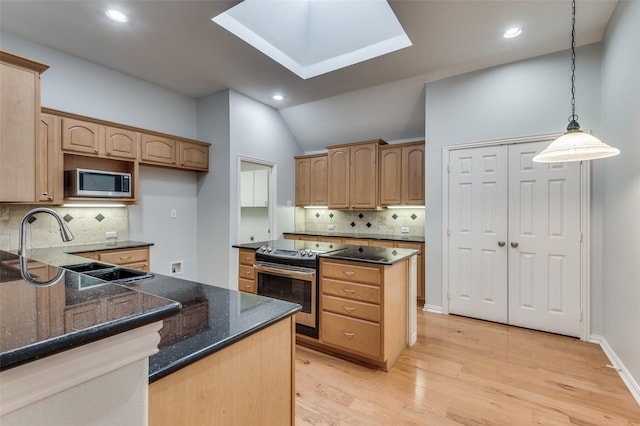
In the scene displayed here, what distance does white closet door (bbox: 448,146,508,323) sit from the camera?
3.34m

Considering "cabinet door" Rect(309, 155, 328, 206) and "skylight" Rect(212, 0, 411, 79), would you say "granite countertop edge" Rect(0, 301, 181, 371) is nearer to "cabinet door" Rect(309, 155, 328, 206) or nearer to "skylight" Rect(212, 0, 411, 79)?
"skylight" Rect(212, 0, 411, 79)

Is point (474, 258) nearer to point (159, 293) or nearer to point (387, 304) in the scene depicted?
point (387, 304)

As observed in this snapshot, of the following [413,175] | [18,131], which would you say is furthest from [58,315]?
[413,175]

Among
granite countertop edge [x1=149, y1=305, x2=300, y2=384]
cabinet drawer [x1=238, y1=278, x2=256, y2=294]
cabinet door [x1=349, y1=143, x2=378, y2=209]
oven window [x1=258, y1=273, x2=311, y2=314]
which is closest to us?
granite countertop edge [x1=149, y1=305, x2=300, y2=384]

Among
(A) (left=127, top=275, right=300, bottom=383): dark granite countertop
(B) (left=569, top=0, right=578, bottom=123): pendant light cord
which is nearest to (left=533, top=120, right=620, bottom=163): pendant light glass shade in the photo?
(B) (left=569, top=0, right=578, bottom=123): pendant light cord

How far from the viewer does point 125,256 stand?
Result: 325 cm

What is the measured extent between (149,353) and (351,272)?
1947mm

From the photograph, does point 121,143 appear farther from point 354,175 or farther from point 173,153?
point 354,175

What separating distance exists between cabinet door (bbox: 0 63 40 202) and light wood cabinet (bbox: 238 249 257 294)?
2.07m

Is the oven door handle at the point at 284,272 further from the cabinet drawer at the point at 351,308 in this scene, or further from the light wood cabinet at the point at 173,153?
the light wood cabinet at the point at 173,153

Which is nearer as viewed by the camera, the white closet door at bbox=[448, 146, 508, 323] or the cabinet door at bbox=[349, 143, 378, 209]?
the white closet door at bbox=[448, 146, 508, 323]

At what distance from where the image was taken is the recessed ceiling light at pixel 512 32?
9.03 ft

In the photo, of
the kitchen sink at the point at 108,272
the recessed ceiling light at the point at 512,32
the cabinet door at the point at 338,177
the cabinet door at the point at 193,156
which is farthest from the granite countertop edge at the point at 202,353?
the cabinet door at the point at 338,177

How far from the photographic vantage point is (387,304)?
7.59 feet
